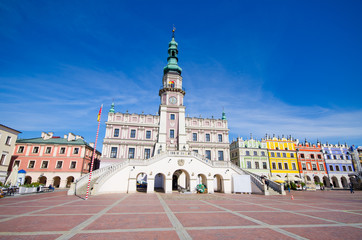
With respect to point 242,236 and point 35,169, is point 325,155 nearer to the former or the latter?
point 242,236

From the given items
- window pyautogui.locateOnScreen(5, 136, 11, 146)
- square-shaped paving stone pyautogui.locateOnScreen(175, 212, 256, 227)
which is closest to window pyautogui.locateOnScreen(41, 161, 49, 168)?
window pyautogui.locateOnScreen(5, 136, 11, 146)

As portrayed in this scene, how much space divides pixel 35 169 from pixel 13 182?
15.1 meters

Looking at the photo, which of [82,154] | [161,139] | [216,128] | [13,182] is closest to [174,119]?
[161,139]

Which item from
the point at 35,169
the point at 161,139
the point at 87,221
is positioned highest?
the point at 161,139

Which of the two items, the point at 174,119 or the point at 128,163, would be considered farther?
the point at 174,119

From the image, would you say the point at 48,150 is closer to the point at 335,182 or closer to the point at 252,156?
the point at 252,156

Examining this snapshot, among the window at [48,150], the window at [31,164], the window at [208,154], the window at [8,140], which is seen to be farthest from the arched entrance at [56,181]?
the window at [208,154]

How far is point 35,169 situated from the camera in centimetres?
3716

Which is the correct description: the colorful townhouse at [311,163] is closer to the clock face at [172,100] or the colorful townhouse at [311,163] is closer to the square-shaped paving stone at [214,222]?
the clock face at [172,100]

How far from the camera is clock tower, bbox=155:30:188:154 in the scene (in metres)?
37.3

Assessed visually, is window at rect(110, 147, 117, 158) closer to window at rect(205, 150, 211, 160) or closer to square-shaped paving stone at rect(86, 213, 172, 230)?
window at rect(205, 150, 211, 160)

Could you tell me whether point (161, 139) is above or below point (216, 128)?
below

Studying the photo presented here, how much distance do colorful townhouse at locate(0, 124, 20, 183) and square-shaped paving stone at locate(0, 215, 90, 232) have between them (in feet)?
113

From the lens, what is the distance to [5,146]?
1329 inches
